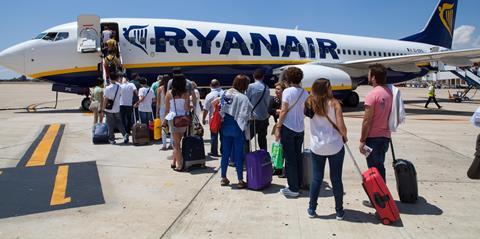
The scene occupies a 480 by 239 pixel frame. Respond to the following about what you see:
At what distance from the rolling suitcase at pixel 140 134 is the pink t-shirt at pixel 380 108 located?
5693 millimetres

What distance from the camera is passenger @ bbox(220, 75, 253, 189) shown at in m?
5.52

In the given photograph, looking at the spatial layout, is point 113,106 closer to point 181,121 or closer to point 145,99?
point 145,99

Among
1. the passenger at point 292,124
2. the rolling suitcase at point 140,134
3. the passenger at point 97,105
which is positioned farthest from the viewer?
the passenger at point 97,105

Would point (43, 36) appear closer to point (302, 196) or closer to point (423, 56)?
point (302, 196)

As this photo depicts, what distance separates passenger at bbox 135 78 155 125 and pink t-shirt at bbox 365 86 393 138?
629cm

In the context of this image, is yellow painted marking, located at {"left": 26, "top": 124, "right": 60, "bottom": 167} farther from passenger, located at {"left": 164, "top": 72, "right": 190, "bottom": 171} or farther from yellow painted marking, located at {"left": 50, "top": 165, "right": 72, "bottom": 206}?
passenger, located at {"left": 164, "top": 72, "right": 190, "bottom": 171}

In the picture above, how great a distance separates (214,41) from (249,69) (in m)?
2.16

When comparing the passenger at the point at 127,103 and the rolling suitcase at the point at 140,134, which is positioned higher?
the passenger at the point at 127,103

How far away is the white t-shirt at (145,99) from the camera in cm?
969

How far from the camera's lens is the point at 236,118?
5.52 meters

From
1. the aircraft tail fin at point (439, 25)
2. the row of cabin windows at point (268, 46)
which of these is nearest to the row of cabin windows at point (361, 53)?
the row of cabin windows at point (268, 46)

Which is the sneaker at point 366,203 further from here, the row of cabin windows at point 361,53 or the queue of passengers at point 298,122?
the row of cabin windows at point 361,53

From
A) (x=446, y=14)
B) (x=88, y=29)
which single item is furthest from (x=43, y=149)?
(x=446, y=14)

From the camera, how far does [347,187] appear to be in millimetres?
5734
